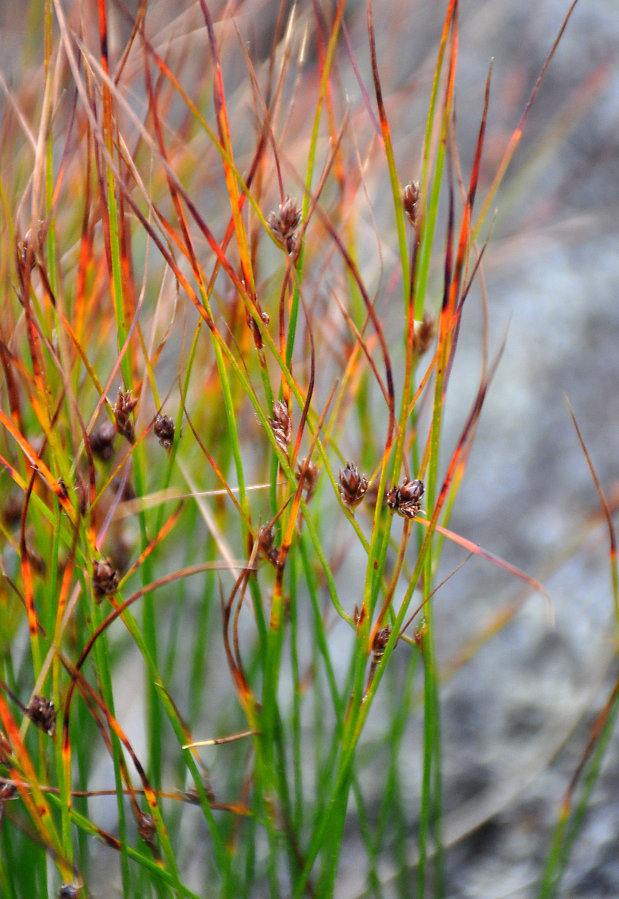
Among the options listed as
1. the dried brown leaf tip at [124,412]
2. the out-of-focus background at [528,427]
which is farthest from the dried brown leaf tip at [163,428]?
the out-of-focus background at [528,427]

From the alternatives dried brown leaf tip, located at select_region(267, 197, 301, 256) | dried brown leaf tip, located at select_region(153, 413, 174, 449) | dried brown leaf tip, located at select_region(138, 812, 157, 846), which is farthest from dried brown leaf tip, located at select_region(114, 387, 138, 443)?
dried brown leaf tip, located at select_region(138, 812, 157, 846)

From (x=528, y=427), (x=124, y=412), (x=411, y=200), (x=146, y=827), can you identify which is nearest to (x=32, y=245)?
(x=124, y=412)

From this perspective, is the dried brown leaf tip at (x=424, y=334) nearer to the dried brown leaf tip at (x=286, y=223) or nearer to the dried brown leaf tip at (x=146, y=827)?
the dried brown leaf tip at (x=286, y=223)

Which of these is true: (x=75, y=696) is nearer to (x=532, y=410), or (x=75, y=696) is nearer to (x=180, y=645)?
(x=180, y=645)

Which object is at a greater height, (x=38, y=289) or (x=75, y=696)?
(x=38, y=289)

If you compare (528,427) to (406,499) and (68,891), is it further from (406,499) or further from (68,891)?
(68,891)

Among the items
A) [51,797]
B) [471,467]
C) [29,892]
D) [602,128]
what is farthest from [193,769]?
[602,128]
